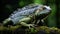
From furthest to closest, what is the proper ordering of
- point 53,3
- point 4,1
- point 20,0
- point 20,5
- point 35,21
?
point 53,3 → point 20,0 → point 20,5 → point 4,1 → point 35,21

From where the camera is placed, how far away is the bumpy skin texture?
1196 millimetres

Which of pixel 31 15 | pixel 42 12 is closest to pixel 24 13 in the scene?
pixel 31 15

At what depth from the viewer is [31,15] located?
1.28 m

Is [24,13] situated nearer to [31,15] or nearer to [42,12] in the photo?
[31,15]

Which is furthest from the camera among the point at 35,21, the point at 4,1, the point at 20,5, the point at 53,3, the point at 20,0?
the point at 53,3

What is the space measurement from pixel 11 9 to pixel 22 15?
30.7 inches

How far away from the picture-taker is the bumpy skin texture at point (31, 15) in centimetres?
120

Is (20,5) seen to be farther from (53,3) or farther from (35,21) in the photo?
(35,21)

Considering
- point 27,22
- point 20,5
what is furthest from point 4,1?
point 27,22

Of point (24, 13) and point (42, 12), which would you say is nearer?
point (42, 12)

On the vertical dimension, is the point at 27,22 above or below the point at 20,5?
below

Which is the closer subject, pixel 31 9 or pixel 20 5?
pixel 31 9

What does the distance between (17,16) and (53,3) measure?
1337 millimetres

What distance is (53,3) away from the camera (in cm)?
259
